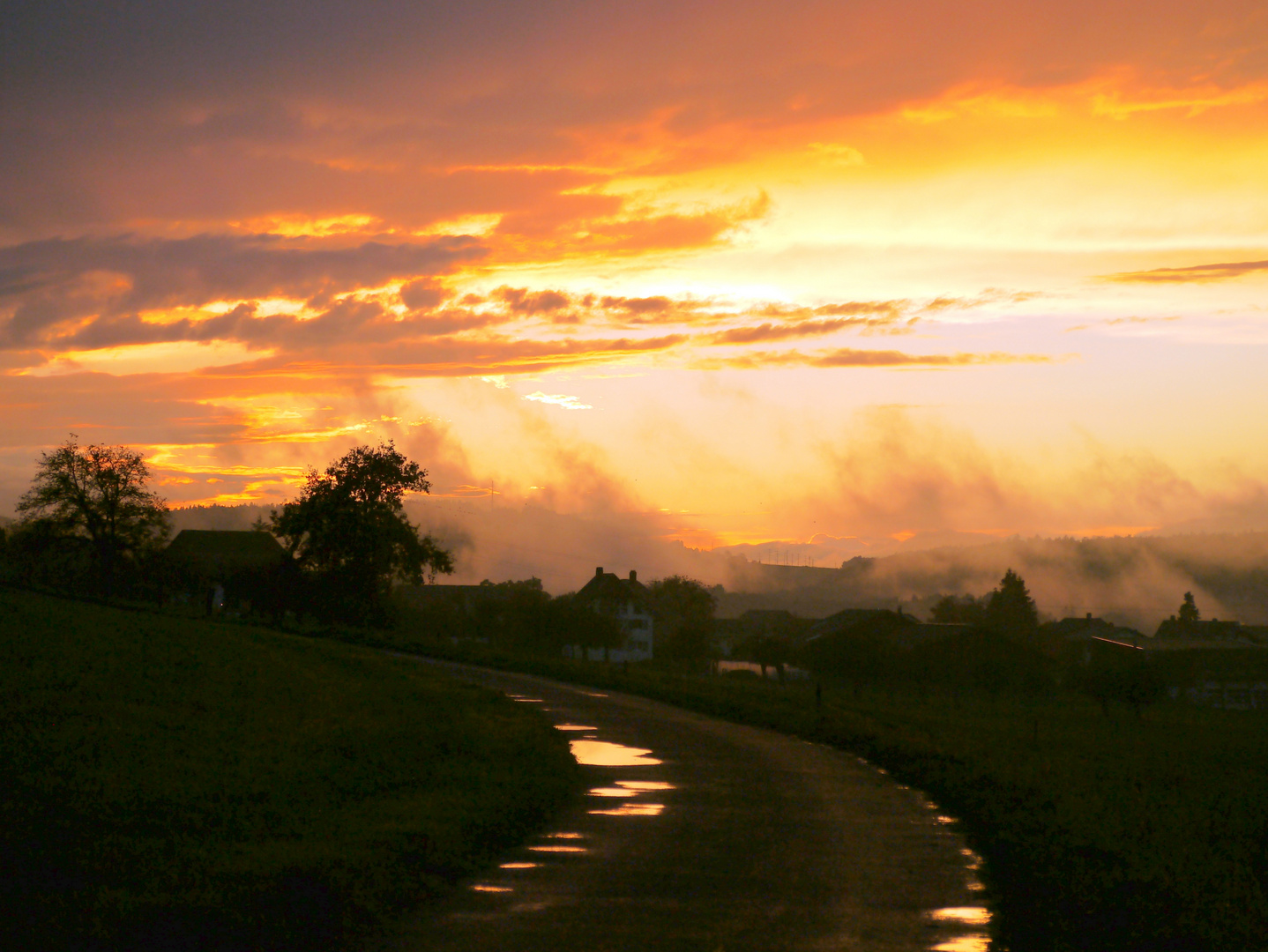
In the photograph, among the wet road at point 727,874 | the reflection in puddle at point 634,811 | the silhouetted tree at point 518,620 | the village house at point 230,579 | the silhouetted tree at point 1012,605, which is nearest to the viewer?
the wet road at point 727,874

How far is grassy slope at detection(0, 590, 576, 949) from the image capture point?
9328 millimetres

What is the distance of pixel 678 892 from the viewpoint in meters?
11.0

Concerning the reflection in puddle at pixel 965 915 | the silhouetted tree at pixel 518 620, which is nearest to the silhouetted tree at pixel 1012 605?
the silhouetted tree at pixel 518 620

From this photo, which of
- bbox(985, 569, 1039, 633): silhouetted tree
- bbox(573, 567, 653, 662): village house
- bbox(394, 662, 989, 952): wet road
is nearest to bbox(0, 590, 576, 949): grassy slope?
bbox(394, 662, 989, 952): wet road

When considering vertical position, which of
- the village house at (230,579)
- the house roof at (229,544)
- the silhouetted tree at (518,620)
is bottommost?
the silhouetted tree at (518,620)

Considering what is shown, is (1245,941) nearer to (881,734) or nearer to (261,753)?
(261,753)

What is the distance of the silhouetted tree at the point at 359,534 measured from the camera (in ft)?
244

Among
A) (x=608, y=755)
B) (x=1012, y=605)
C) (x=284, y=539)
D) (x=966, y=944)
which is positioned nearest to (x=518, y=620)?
(x=284, y=539)

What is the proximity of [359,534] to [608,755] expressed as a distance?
54251 millimetres

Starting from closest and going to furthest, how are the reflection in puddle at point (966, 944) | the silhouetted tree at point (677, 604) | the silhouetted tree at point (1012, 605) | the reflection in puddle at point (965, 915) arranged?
the reflection in puddle at point (966, 944)
the reflection in puddle at point (965, 915)
the silhouetted tree at point (1012, 605)
the silhouetted tree at point (677, 604)

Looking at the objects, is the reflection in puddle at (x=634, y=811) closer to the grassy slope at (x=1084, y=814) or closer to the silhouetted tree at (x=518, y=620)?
the grassy slope at (x=1084, y=814)

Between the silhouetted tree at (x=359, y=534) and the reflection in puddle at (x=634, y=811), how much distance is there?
2364 inches

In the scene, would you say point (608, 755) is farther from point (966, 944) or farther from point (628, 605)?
point (628, 605)

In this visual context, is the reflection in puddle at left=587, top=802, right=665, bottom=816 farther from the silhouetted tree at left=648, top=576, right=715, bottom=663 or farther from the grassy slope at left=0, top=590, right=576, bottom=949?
the silhouetted tree at left=648, top=576, right=715, bottom=663
